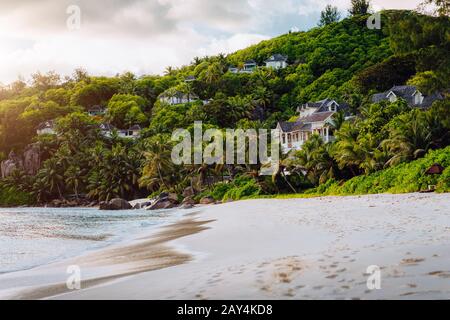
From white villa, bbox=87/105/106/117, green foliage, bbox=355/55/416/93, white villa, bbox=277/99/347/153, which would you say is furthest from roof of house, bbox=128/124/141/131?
green foliage, bbox=355/55/416/93

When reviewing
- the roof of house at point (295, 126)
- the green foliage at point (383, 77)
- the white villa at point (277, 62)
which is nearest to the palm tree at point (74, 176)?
the roof of house at point (295, 126)

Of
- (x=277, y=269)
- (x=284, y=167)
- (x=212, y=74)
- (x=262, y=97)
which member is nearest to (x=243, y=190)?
(x=284, y=167)

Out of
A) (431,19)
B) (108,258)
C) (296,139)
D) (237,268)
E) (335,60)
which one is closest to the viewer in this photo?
(237,268)

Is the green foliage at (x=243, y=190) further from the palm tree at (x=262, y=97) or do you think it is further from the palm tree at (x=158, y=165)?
the palm tree at (x=262, y=97)

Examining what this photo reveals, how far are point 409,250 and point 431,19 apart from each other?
1488 cm

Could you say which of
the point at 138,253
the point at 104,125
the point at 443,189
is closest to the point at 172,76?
the point at 104,125

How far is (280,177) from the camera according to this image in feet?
156

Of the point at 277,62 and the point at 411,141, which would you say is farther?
the point at 277,62

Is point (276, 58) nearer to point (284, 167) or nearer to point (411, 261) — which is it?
point (284, 167)

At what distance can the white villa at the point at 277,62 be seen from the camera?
128 meters

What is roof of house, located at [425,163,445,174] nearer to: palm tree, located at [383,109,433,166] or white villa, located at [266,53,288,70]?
palm tree, located at [383,109,433,166]

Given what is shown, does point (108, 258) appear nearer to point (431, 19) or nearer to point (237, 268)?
point (237, 268)

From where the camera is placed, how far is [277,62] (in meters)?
129

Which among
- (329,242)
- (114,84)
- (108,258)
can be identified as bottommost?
(108,258)
